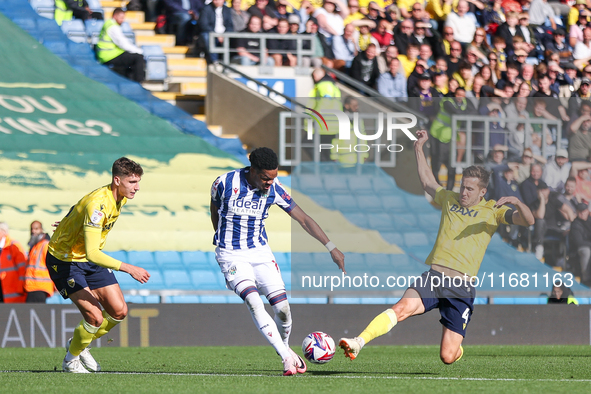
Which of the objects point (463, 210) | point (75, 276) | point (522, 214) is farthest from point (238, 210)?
point (522, 214)

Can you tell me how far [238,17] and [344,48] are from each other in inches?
76.1

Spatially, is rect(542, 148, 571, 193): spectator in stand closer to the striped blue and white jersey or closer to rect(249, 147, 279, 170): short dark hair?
the striped blue and white jersey

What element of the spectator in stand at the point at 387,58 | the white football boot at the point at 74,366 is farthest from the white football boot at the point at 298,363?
the spectator in stand at the point at 387,58

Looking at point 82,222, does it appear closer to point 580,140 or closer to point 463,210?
point 463,210

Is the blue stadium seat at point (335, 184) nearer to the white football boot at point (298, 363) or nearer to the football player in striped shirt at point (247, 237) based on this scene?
the football player in striped shirt at point (247, 237)

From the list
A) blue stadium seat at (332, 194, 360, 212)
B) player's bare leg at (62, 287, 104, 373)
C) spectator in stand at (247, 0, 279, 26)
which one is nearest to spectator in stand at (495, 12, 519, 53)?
spectator in stand at (247, 0, 279, 26)

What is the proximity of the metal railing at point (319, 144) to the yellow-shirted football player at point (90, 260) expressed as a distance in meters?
5.67

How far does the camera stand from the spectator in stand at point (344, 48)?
53.7 ft

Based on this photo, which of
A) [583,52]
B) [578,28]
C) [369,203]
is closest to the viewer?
[369,203]

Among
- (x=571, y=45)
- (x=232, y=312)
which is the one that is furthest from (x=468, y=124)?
(x=571, y=45)

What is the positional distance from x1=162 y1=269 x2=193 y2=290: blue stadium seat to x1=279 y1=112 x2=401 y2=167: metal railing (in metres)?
2.16

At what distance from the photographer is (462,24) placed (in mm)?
18062

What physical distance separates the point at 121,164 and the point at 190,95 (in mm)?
9391

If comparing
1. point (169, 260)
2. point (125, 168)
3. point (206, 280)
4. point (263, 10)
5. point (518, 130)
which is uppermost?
point (263, 10)
